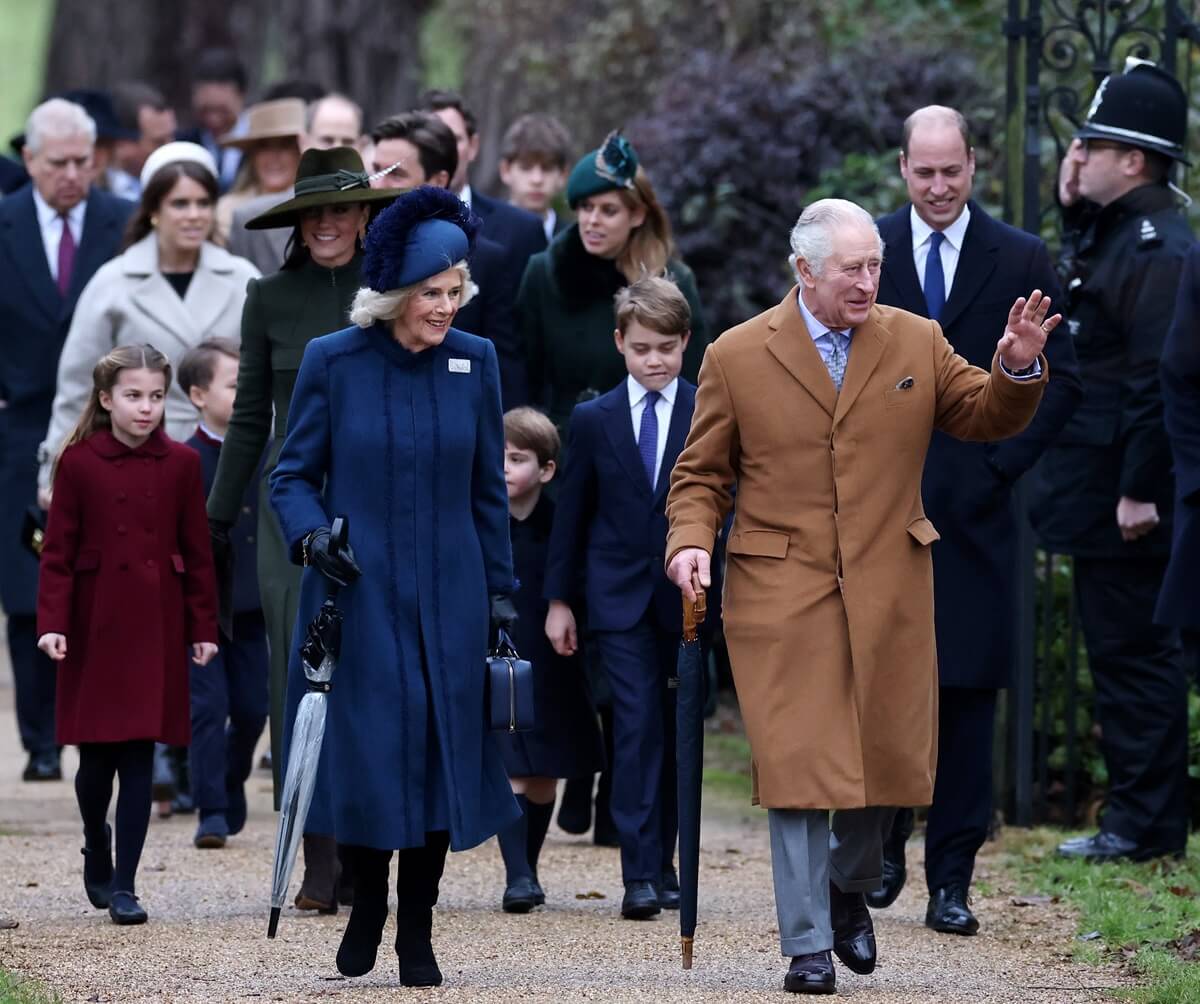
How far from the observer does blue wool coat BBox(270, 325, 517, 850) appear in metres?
6.18

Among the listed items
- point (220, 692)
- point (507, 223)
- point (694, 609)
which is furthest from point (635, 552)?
point (507, 223)

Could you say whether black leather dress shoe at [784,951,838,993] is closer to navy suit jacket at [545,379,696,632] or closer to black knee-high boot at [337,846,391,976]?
black knee-high boot at [337,846,391,976]

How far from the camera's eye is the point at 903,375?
641cm

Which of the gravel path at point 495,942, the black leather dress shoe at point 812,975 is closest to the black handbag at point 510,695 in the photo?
the gravel path at point 495,942

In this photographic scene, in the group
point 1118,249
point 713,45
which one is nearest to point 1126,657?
point 1118,249

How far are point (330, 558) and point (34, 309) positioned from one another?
15.3ft

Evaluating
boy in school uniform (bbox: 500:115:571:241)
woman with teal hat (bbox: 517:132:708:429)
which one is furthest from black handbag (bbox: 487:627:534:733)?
boy in school uniform (bbox: 500:115:571:241)

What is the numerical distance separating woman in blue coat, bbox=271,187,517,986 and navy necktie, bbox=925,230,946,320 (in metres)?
1.66

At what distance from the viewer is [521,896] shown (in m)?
7.47

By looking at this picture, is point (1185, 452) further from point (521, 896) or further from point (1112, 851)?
point (521, 896)

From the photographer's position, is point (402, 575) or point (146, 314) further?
point (146, 314)

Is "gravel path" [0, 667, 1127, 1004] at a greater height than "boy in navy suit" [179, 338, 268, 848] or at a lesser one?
lesser

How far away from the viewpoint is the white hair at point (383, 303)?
6.31 metres

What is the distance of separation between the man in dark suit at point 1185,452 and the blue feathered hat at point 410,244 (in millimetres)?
2127
